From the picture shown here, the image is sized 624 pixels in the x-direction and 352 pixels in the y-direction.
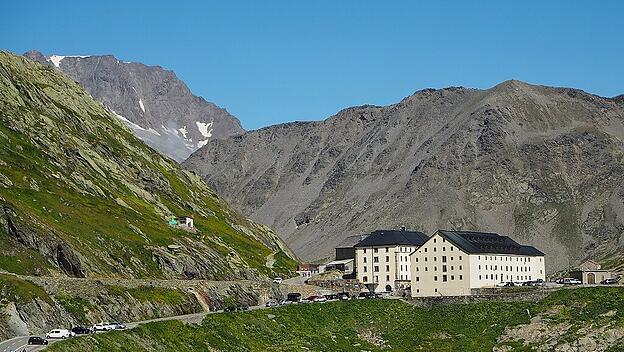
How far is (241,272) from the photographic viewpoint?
183 m

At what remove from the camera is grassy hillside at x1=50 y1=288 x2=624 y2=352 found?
11956 centimetres

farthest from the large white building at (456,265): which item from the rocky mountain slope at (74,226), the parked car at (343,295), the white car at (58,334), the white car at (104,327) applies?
the white car at (58,334)

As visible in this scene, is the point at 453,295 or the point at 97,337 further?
the point at 453,295

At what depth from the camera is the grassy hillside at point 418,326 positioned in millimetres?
119562

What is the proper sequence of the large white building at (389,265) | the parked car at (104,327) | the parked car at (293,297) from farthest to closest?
the large white building at (389,265) < the parked car at (293,297) < the parked car at (104,327)

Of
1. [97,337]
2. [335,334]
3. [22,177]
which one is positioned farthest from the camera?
[22,177]

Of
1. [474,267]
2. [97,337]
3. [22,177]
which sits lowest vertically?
[97,337]

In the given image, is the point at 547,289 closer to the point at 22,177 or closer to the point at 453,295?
the point at 453,295

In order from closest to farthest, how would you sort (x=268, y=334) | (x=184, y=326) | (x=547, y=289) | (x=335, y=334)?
1. (x=184, y=326)
2. (x=268, y=334)
3. (x=335, y=334)
4. (x=547, y=289)

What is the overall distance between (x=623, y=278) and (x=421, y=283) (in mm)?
33077

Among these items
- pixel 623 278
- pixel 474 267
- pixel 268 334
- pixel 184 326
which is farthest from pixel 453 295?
pixel 184 326

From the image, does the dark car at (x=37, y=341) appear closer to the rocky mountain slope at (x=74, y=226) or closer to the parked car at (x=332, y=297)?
the rocky mountain slope at (x=74, y=226)

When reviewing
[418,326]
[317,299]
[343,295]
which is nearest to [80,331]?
[418,326]

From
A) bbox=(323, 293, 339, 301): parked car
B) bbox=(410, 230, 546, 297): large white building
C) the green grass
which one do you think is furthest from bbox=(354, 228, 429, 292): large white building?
the green grass
